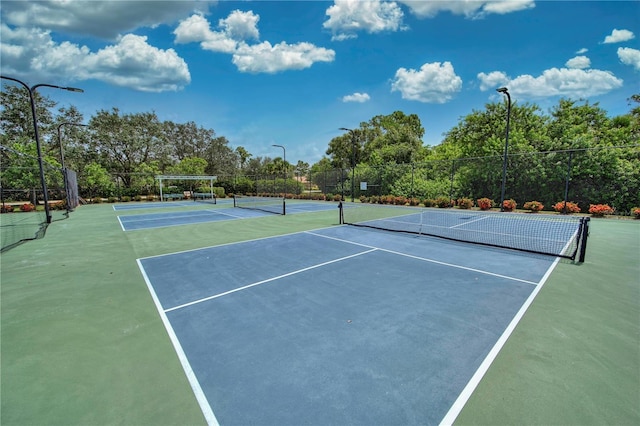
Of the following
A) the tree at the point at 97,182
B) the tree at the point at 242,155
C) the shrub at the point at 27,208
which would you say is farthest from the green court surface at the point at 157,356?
the tree at the point at 242,155

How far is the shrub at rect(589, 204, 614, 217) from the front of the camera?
585 inches

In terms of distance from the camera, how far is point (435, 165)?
23.5m

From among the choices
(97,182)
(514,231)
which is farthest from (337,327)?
(97,182)

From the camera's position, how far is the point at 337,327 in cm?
384

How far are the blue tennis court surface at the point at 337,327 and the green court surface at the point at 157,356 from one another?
9.8 inches

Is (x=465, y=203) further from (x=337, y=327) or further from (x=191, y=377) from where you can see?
(x=191, y=377)

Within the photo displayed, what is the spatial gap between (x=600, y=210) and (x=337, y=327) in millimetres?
18418

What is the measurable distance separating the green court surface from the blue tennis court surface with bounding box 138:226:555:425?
25cm

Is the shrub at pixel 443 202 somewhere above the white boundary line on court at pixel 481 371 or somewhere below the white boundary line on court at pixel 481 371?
above

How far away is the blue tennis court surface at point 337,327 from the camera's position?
2531 mm

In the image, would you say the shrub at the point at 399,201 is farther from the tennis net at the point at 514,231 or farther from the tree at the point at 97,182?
the tree at the point at 97,182

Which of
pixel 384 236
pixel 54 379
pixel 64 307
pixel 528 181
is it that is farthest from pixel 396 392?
pixel 528 181

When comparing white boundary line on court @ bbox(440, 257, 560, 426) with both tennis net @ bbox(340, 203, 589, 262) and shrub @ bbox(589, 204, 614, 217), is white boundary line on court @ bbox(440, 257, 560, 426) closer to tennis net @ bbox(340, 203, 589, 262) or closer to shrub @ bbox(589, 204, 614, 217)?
tennis net @ bbox(340, 203, 589, 262)

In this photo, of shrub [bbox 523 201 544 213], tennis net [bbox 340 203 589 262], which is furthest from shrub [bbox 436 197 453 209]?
tennis net [bbox 340 203 589 262]
